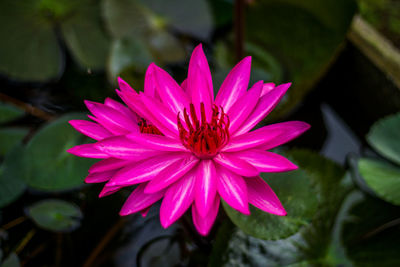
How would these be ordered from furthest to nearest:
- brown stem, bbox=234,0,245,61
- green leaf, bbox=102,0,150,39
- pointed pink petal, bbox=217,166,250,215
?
green leaf, bbox=102,0,150,39
brown stem, bbox=234,0,245,61
pointed pink petal, bbox=217,166,250,215

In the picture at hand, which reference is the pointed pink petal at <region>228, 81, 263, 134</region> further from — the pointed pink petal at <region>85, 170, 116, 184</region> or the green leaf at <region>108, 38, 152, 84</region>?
the green leaf at <region>108, 38, 152, 84</region>

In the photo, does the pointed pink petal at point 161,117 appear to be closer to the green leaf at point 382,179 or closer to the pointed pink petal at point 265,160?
the pointed pink petal at point 265,160

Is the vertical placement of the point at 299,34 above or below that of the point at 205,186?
above

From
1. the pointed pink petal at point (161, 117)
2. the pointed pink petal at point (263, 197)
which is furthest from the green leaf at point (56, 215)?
the pointed pink petal at point (263, 197)

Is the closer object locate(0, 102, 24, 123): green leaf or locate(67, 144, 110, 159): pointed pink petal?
locate(67, 144, 110, 159): pointed pink petal

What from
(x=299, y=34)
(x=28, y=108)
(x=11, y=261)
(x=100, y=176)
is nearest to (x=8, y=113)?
(x=28, y=108)

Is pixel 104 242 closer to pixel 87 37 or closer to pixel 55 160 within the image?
pixel 55 160

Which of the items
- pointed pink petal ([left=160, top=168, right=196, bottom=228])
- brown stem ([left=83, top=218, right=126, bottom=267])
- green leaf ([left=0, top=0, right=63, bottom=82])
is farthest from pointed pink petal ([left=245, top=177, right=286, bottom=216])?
green leaf ([left=0, top=0, right=63, bottom=82])

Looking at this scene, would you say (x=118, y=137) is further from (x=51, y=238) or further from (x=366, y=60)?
(x=366, y=60)
